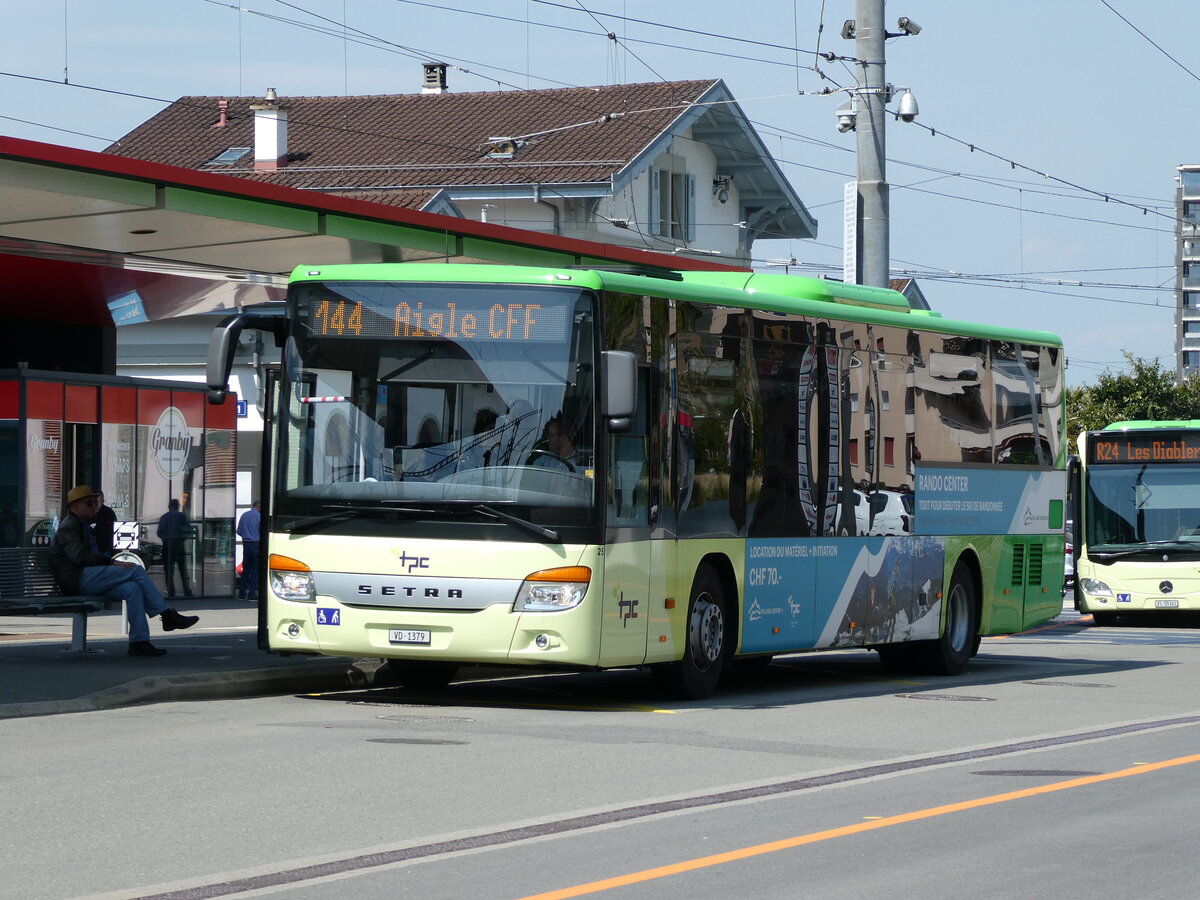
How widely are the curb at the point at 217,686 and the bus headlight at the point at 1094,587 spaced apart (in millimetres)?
15387

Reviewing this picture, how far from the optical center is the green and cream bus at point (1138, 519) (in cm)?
2870

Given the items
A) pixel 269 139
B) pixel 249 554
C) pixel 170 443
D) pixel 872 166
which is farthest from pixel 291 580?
pixel 269 139

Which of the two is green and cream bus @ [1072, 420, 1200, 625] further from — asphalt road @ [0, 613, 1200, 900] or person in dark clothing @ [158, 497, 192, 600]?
asphalt road @ [0, 613, 1200, 900]

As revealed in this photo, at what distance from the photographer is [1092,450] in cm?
2966

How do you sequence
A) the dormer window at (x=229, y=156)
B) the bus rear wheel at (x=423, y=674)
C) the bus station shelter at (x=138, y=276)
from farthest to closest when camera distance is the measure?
the dormer window at (x=229, y=156)
the bus station shelter at (x=138, y=276)
the bus rear wheel at (x=423, y=674)

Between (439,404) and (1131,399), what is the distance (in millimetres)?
54735

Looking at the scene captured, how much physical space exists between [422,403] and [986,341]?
7.62m

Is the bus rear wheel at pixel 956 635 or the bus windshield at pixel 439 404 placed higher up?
the bus windshield at pixel 439 404

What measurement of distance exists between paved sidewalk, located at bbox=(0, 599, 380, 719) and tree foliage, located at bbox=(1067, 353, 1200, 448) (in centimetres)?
4918

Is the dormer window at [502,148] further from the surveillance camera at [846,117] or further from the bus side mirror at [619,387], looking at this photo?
the bus side mirror at [619,387]

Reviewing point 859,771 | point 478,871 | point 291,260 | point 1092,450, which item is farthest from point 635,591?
point 1092,450

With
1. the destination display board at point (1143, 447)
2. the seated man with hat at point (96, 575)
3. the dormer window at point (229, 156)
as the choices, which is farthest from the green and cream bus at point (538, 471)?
the dormer window at point (229, 156)

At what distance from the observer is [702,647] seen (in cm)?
1490

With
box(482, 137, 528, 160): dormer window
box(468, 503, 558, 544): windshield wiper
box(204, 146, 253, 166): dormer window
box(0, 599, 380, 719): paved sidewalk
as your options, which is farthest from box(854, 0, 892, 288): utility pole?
box(204, 146, 253, 166): dormer window
